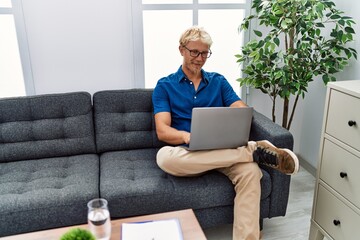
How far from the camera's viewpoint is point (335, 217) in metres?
1.60

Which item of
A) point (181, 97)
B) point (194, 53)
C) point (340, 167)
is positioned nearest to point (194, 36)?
point (194, 53)

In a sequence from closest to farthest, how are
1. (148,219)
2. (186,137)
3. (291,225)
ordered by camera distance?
(148,219), (186,137), (291,225)

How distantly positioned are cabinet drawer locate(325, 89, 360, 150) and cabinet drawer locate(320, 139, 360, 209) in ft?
0.19

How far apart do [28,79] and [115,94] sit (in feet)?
1.94

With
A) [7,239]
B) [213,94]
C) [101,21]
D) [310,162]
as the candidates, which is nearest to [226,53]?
[213,94]

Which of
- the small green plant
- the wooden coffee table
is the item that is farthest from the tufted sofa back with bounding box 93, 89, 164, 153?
the small green plant

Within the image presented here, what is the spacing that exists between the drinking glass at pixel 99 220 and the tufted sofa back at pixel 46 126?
933 mm

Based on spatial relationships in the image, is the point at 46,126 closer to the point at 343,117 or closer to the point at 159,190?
the point at 159,190

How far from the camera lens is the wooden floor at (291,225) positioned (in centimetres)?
184

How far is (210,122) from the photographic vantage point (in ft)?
5.07

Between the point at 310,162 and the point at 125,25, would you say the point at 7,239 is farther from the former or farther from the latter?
the point at 310,162

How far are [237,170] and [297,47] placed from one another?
0.91m

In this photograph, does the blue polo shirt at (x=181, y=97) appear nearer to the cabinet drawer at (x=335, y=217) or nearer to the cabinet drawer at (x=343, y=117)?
the cabinet drawer at (x=343, y=117)

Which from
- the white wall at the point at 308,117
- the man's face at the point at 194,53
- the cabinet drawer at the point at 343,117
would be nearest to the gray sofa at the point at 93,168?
the cabinet drawer at the point at 343,117
